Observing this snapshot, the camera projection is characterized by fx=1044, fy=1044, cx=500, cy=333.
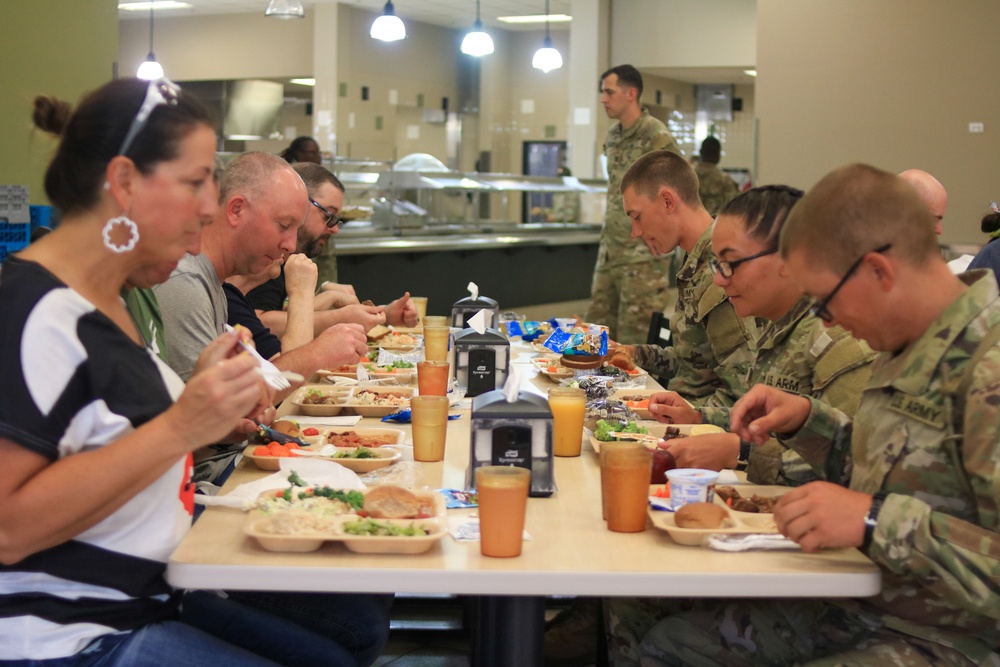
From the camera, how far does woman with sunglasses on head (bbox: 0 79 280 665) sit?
1527 millimetres

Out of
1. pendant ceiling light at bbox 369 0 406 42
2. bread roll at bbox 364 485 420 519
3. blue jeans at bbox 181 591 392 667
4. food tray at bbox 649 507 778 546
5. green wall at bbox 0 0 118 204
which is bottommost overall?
blue jeans at bbox 181 591 392 667

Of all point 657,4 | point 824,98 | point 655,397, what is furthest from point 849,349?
point 657,4

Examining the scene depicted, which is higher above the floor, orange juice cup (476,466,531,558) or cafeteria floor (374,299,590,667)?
orange juice cup (476,466,531,558)

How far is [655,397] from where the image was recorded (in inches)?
107

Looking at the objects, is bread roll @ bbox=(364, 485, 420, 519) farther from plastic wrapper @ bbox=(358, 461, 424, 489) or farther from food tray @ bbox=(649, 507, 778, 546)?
food tray @ bbox=(649, 507, 778, 546)

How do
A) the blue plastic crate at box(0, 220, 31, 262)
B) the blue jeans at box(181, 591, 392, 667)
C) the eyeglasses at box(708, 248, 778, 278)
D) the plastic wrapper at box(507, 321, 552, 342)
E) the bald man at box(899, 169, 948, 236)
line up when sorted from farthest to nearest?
the blue plastic crate at box(0, 220, 31, 262)
the plastic wrapper at box(507, 321, 552, 342)
the bald man at box(899, 169, 948, 236)
the eyeglasses at box(708, 248, 778, 278)
the blue jeans at box(181, 591, 392, 667)

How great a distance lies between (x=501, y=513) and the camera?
165 cm

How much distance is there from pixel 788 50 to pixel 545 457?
823 cm

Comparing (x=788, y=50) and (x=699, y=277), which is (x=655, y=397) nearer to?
(x=699, y=277)

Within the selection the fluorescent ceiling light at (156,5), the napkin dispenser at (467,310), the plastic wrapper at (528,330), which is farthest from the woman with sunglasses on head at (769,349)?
the fluorescent ceiling light at (156,5)

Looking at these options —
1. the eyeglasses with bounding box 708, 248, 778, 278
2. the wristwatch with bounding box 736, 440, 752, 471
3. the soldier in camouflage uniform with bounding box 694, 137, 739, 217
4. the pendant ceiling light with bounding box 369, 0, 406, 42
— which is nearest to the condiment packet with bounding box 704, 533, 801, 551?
the wristwatch with bounding box 736, 440, 752, 471

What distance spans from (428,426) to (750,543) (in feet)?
2.70

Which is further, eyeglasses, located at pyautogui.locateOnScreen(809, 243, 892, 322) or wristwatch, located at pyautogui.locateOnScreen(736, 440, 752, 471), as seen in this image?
wristwatch, located at pyautogui.locateOnScreen(736, 440, 752, 471)

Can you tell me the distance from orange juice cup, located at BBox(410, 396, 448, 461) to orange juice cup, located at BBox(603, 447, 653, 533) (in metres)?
0.58
